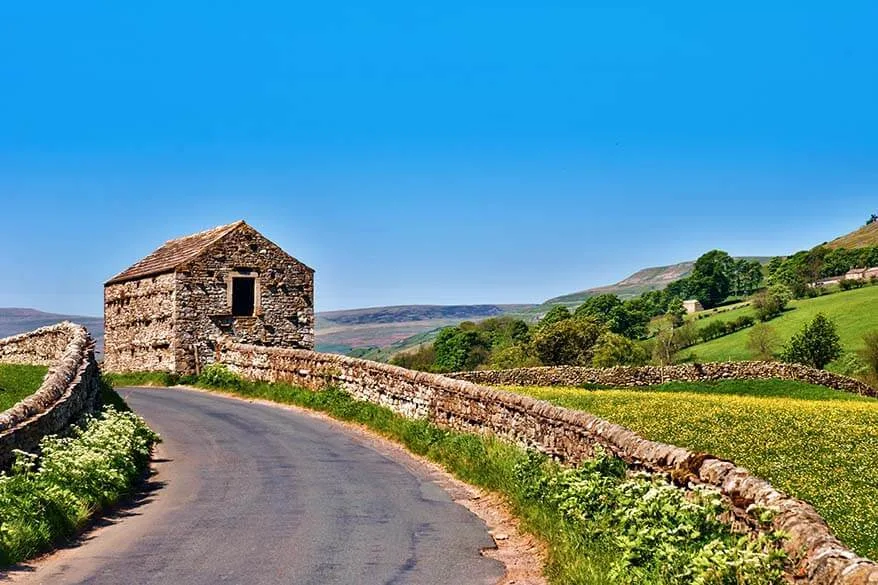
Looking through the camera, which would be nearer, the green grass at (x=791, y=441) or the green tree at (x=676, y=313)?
the green grass at (x=791, y=441)

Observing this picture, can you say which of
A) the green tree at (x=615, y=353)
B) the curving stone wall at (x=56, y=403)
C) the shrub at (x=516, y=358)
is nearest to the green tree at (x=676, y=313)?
the green tree at (x=615, y=353)

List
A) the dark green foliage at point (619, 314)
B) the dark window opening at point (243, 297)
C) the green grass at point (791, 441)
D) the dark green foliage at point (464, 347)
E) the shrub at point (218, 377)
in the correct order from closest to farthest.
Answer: the green grass at point (791, 441) < the shrub at point (218, 377) < the dark window opening at point (243, 297) < the dark green foliage at point (464, 347) < the dark green foliage at point (619, 314)

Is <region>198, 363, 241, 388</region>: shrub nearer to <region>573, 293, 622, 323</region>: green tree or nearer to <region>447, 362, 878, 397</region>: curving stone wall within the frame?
<region>447, 362, 878, 397</region>: curving stone wall

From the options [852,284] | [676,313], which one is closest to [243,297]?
[852,284]

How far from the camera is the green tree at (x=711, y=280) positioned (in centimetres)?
16138

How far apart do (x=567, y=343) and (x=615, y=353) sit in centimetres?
636

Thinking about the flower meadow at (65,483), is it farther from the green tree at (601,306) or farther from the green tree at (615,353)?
the green tree at (601,306)

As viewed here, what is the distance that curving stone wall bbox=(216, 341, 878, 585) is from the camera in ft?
21.7

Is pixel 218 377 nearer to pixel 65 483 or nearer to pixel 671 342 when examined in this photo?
pixel 65 483

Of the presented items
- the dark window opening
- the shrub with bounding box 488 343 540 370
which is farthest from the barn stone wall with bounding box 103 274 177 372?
the shrub with bounding box 488 343 540 370

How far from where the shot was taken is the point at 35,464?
12.8 m

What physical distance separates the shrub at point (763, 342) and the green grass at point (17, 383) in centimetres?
7576

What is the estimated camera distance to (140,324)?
130 ft

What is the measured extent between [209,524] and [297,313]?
27732 mm
